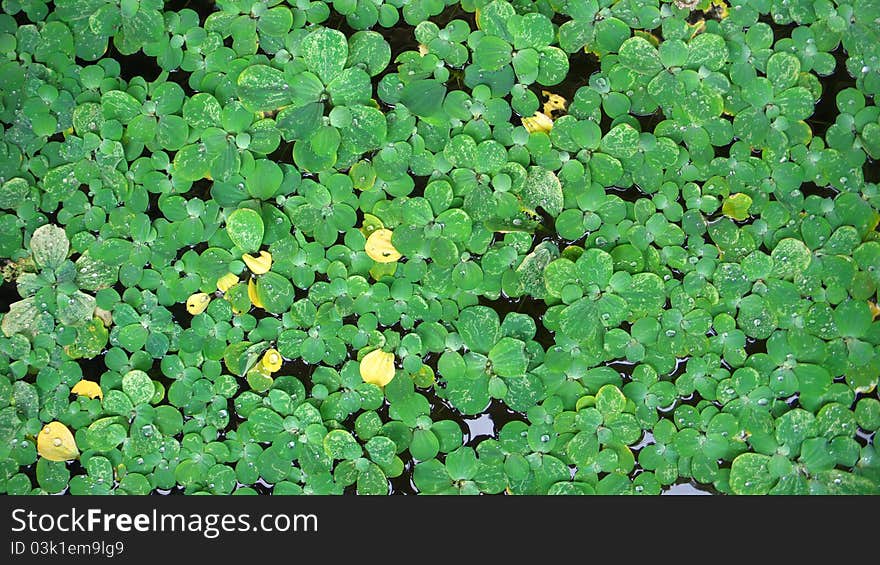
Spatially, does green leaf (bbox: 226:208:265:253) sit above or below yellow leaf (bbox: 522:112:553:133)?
below

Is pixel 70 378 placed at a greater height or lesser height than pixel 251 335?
lesser

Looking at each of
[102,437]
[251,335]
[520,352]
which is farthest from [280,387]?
[520,352]

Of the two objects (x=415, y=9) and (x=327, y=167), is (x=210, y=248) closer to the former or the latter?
(x=327, y=167)

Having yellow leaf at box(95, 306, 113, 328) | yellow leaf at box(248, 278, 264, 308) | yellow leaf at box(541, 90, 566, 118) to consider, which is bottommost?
yellow leaf at box(95, 306, 113, 328)

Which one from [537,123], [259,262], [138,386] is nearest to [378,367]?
[259,262]

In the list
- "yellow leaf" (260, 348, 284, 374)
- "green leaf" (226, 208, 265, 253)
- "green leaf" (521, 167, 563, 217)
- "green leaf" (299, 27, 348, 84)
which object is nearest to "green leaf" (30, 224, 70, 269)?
"green leaf" (226, 208, 265, 253)

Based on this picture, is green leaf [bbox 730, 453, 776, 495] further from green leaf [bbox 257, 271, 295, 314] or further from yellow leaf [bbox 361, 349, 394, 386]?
green leaf [bbox 257, 271, 295, 314]

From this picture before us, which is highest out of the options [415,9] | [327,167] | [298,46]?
[415,9]

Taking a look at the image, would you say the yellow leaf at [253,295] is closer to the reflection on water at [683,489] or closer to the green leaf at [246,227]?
the green leaf at [246,227]
